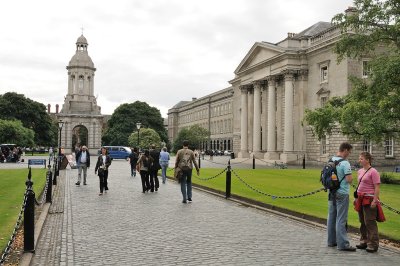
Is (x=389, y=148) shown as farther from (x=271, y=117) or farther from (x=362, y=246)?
→ (x=362, y=246)

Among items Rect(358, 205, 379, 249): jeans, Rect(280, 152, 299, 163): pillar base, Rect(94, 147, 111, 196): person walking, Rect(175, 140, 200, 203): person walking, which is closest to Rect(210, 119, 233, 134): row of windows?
Rect(280, 152, 299, 163): pillar base

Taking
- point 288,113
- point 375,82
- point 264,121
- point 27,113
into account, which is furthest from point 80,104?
point 375,82

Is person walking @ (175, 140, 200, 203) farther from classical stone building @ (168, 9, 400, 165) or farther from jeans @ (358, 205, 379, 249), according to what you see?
classical stone building @ (168, 9, 400, 165)

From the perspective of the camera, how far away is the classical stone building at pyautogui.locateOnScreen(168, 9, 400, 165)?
161 ft

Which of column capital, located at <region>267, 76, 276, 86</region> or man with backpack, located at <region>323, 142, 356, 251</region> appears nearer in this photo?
man with backpack, located at <region>323, 142, 356, 251</region>

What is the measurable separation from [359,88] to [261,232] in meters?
20.1

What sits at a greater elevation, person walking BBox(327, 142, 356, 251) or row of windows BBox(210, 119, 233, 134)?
row of windows BBox(210, 119, 233, 134)

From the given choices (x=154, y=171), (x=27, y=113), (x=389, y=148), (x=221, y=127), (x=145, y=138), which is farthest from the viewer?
(x=221, y=127)

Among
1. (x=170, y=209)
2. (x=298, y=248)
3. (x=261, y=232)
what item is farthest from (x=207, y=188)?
(x=298, y=248)

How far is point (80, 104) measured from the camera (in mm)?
97250

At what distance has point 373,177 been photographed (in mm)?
9109

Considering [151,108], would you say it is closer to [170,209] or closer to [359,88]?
[359,88]

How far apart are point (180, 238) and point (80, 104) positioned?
90.4 metres

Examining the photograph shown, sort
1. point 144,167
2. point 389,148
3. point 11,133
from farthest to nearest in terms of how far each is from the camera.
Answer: point 11,133 < point 389,148 < point 144,167
